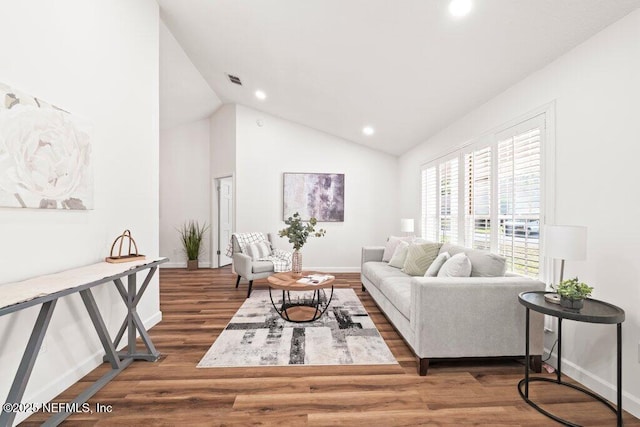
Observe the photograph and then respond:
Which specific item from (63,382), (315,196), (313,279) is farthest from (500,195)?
(63,382)

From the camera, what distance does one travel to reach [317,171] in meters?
6.07

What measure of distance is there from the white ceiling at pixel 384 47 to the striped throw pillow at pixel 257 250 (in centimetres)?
250

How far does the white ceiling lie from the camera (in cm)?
206

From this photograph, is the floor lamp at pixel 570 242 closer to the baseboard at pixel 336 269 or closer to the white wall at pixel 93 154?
the white wall at pixel 93 154

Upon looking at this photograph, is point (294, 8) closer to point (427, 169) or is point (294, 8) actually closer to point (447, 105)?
point (447, 105)

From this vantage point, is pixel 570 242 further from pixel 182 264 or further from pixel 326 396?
pixel 182 264

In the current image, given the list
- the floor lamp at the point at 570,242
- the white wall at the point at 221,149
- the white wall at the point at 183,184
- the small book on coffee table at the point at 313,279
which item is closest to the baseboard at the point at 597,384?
the floor lamp at the point at 570,242

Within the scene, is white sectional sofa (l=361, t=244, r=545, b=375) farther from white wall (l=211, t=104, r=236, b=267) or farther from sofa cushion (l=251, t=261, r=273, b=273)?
white wall (l=211, t=104, r=236, b=267)

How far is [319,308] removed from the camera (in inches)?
142

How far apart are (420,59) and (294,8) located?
127 centimetres

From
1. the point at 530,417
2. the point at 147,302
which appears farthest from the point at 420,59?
the point at 147,302

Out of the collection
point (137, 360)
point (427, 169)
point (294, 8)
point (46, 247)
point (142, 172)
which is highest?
point (294, 8)

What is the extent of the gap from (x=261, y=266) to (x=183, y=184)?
337cm

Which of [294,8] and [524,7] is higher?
[294,8]
